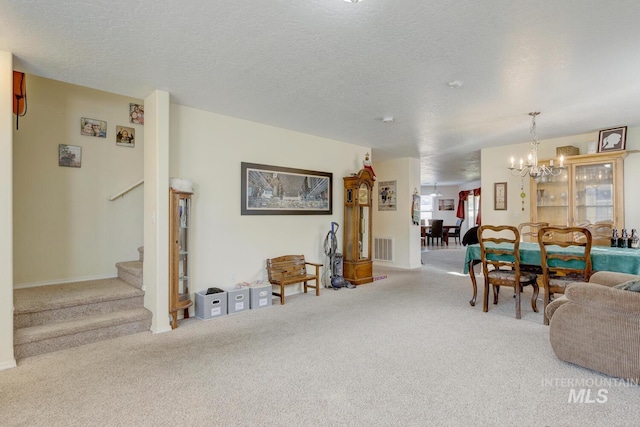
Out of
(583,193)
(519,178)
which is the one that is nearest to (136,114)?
(519,178)

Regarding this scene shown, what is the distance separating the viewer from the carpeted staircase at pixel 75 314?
2845mm

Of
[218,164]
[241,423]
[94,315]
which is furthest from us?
[218,164]

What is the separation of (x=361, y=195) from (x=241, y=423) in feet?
14.2

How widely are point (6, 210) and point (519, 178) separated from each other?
22.4 feet

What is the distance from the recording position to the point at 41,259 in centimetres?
378

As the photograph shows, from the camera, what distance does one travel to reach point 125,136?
14.5 feet

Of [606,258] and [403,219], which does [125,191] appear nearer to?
[403,219]

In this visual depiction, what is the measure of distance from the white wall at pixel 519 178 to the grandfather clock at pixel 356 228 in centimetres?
229

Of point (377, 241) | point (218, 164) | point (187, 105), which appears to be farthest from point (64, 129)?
point (377, 241)

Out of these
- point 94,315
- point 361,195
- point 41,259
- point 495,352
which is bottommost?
point 495,352

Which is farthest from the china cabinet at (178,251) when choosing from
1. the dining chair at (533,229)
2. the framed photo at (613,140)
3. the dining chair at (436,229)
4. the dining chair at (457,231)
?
the dining chair at (457,231)

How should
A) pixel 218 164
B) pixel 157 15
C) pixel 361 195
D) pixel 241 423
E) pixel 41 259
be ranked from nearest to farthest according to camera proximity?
pixel 241 423, pixel 157 15, pixel 41 259, pixel 218 164, pixel 361 195

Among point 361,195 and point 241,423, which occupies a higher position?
point 361,195

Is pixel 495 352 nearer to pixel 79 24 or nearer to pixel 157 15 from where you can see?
pixel 157 15
